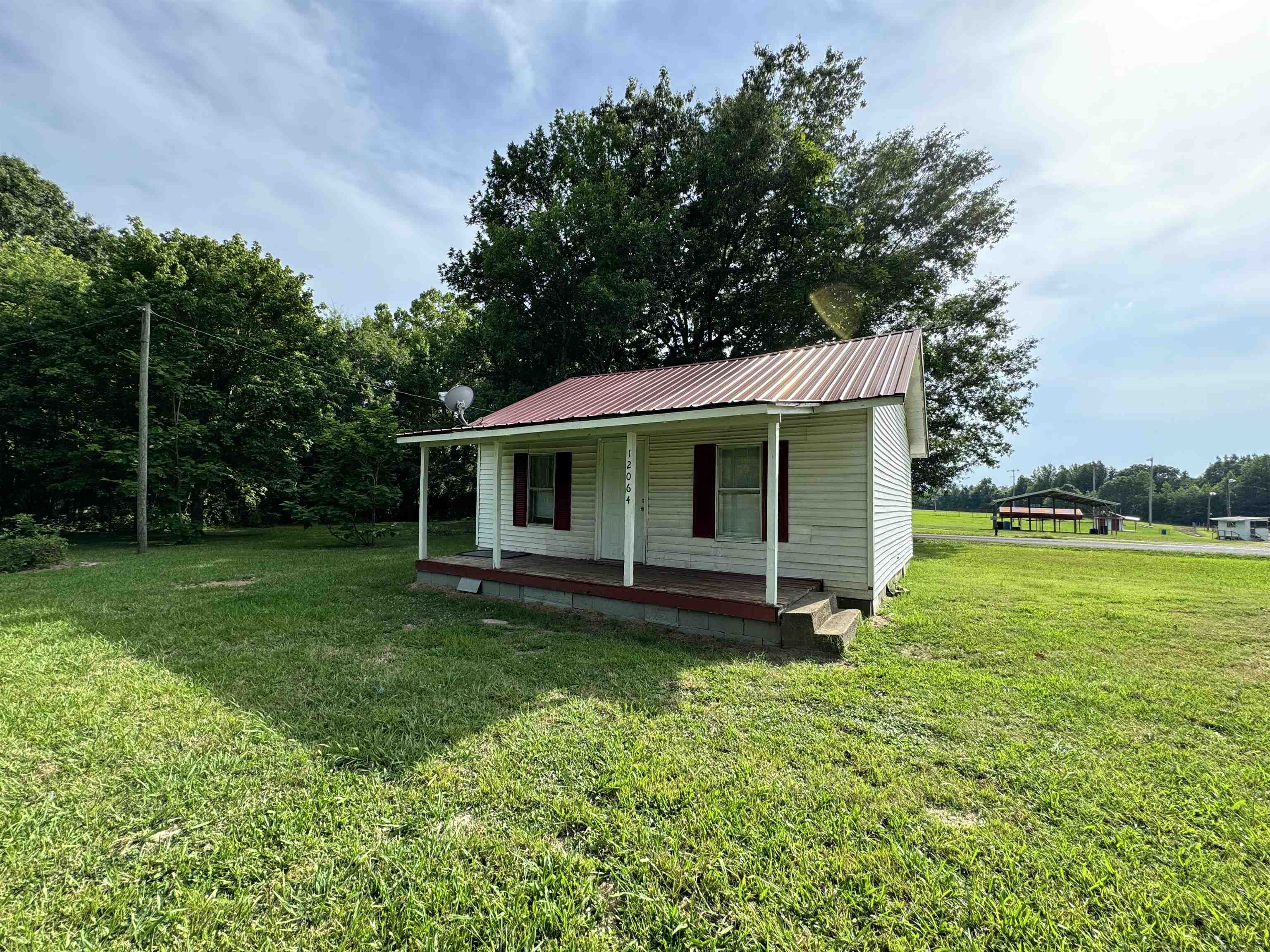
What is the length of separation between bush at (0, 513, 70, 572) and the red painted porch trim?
7831 mm

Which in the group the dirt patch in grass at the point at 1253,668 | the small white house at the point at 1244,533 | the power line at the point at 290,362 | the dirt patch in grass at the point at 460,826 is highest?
the power line at the point at 290,362

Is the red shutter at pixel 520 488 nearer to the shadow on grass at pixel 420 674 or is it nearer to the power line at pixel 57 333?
the shadow on grass at pixel 420 674

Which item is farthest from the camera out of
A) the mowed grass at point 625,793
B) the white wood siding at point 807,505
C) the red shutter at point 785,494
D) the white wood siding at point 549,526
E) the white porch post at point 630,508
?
the white wood siding at point 549,526

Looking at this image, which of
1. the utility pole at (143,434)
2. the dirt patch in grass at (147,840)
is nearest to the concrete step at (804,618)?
the dirt patch in grass at (147,840)

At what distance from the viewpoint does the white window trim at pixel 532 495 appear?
896 cm

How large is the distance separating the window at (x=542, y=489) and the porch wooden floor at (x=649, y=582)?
0.77 m

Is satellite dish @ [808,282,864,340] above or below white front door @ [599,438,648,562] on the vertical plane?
above

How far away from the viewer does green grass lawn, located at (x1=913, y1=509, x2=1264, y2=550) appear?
24.5 metres

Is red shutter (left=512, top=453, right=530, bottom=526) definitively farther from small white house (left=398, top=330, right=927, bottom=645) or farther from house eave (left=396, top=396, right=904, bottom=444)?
house eave (left=396, top=396, right=904, bottom=444)

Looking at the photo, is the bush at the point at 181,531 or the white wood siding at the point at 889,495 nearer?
the white wood siding at the point at 889,495

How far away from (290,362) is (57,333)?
18.1ft

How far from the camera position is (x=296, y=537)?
16.4 meters

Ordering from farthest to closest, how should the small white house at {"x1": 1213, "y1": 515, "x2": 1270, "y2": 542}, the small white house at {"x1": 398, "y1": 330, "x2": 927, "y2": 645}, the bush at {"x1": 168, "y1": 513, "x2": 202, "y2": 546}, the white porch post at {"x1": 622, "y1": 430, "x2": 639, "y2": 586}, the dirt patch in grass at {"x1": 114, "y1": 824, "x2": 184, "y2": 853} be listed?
the small white house at {"x1": 1213, "y1": 515, "x2": 1270, "y2": 542} < the bush at {"x1": 168, "y1": 513, "x2": 202, "y2": 546} < the white porch post at {"x1": 622, "y1": 430, "x2": 639, "y2": 586} < the small white house at {"x1": 398, "y1": 330, "x2": 927, "y2": 645} < the dirt patch in grass at {"x1": 114, "y1": 824, "x2": 184, "y2": 853}

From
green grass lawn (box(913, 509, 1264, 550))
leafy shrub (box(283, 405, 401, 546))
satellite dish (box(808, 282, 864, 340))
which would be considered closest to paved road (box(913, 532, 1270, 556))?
green grass lawn (box(913, 509, 1264, 550))
